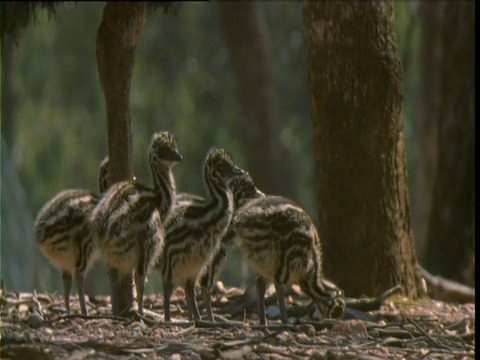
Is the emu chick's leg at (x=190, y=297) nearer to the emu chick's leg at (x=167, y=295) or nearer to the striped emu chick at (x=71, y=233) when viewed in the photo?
the emu chick's leg at (x=167, y=295)

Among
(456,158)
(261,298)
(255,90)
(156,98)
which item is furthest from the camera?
(156,98)

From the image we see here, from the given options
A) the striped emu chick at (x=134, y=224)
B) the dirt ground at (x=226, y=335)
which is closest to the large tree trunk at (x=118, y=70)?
the striped emu chick at (x=134, y=224)

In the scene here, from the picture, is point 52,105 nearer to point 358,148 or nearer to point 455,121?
point 455,121

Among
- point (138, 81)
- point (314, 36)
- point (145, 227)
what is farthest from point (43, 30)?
point (145, 227)

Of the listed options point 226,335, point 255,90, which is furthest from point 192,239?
point 255,90

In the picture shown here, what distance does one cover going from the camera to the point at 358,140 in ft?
36.4

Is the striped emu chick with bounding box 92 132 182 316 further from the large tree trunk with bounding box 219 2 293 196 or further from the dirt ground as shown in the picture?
the large tree trunk with bounding box 219 2 293 196

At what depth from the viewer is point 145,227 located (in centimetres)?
925

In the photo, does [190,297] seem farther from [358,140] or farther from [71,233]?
[358,140]

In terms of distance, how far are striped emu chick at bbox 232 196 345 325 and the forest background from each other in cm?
1283

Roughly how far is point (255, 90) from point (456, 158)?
5288mm

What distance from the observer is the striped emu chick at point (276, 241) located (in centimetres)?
938

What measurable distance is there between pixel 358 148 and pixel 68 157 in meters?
20.5

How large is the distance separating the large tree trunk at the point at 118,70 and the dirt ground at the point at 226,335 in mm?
1143
